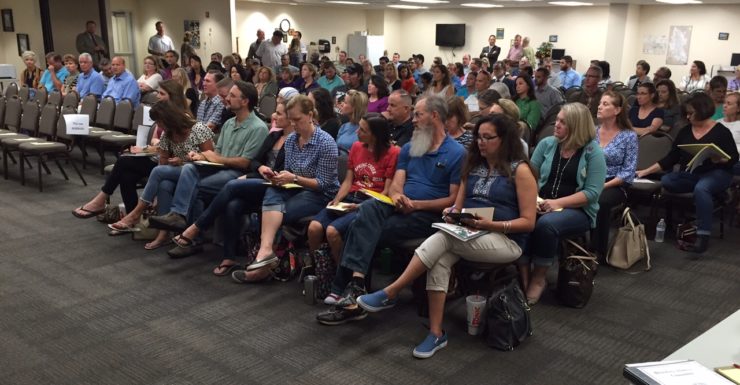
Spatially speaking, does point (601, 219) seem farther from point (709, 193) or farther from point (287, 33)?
Result: point (287, 33)

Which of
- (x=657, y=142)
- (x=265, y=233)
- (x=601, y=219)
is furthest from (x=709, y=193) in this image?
(x=265, y=233)

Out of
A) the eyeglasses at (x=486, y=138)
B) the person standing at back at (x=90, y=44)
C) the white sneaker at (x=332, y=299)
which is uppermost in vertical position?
the person standing at back at (x=90, y=44)

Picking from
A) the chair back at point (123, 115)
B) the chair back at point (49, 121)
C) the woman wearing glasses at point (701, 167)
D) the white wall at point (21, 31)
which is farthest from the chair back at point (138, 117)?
the white wall at point (21, 31)

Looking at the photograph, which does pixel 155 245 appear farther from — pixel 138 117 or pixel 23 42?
pixel 23 42

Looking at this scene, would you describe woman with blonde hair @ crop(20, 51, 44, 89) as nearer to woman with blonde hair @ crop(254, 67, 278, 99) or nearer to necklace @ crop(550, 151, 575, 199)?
woman with blonde hair @ crop(254, 67, 278, 99)

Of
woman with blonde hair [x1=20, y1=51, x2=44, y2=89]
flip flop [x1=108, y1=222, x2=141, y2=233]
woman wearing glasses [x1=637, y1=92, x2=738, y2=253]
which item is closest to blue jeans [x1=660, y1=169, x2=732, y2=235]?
woman wearing glasses [x1=637, y1=92, x2=738, y2=253]

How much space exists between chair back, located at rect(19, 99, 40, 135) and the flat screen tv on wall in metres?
13.9

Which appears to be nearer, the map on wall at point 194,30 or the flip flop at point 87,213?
the flip flop at point 87,213

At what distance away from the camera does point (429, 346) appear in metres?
3.10

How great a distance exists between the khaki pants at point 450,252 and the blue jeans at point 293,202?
1.06 meters

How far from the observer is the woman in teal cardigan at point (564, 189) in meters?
3.57

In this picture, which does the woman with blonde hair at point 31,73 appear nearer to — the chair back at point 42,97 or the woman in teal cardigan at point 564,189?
the chair back at point 42,97

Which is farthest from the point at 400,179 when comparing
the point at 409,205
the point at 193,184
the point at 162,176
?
the point at 162,176

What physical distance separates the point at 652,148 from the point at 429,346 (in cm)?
316
